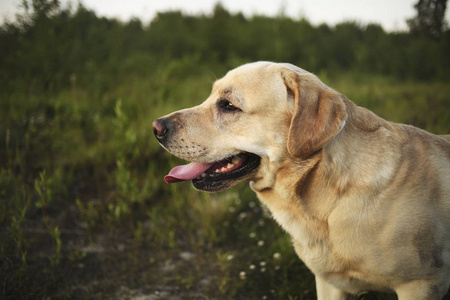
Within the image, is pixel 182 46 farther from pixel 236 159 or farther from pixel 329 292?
pixel 329 292

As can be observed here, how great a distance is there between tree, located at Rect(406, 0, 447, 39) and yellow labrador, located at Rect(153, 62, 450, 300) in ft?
9.14

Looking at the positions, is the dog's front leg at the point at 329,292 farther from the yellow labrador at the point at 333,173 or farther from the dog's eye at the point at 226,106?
the dog's eye at the point at 226,106

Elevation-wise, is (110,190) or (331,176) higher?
(331,176)

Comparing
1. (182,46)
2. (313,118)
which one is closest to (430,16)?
(313,118)

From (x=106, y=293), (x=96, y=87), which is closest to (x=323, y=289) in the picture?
(x=106, y=293)

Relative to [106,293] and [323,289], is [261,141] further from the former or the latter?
[106,293]

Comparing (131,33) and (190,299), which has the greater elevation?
(131,33)

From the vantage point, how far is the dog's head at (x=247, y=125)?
6.02 ft

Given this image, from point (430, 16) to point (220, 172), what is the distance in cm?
416

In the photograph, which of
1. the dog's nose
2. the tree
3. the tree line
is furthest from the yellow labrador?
the tree line

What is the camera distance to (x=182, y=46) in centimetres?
929

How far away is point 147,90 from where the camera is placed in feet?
20.2

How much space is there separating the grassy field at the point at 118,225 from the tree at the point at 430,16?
1390 mm

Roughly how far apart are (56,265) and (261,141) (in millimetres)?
1939
